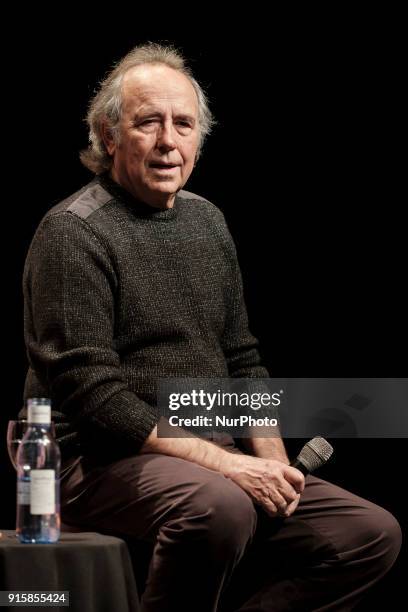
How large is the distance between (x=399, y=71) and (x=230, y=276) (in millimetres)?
1125

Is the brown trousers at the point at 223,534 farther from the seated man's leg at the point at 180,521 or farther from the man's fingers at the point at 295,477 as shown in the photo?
the man's fingers at the point at 295,477

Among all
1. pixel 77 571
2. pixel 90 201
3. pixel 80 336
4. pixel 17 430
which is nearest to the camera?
pixel 77 571

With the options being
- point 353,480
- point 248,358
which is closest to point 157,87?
point 248,358

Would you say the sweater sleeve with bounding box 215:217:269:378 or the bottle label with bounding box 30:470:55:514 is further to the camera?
the sweater sleeve with bounding box 215:217:269:378

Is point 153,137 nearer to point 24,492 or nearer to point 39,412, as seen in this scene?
point 39,412

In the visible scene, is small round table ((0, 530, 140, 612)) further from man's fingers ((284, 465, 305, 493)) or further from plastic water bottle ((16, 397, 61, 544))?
man's fingers ((284, 465, 305, 493))

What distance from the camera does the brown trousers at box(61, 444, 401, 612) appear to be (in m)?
2.34

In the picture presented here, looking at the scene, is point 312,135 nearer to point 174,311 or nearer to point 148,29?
point 148,29

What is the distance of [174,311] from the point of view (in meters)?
2.72

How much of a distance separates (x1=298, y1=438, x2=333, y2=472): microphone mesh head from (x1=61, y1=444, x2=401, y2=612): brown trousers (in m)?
0.12

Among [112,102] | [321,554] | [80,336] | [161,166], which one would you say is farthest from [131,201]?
[321,554]

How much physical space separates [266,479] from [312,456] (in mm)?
185

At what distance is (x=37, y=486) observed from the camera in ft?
6.74

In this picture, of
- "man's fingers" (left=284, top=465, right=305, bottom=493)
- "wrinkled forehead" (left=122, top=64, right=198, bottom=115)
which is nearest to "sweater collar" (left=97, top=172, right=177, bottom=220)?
"wrinkled forehead" (left=122, top=64, right=198, bottom=115)
